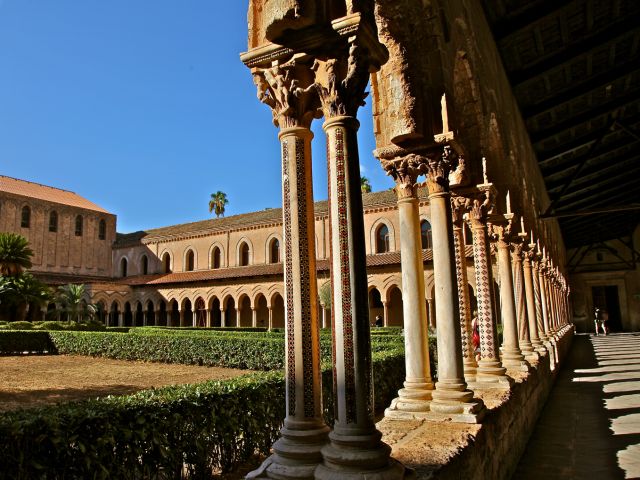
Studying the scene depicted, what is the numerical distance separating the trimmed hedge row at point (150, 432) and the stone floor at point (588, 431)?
3.05m

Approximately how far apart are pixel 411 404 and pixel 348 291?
2100 mm

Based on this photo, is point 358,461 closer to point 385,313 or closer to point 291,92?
point 291,92

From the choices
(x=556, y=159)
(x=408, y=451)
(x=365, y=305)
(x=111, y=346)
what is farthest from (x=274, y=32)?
(x=111, y=346)

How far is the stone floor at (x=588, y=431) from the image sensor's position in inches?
200

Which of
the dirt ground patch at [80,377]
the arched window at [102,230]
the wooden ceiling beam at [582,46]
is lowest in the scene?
the dirt ground patch at [80,377]

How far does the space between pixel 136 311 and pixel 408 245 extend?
39.2 meters

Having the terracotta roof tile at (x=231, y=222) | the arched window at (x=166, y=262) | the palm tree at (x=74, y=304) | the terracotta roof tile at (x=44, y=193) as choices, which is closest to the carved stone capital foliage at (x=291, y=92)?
the terracotta roof tile at (x=231, y=222)

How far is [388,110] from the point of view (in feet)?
17.1

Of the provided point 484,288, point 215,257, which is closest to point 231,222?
point 215,257

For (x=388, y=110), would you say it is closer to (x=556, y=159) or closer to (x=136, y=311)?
(x=556, y=159)

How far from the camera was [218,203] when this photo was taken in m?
59.5

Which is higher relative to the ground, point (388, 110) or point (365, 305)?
point (388, 110)

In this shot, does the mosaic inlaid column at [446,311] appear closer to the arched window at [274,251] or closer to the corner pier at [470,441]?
the corner pier at [470,441]

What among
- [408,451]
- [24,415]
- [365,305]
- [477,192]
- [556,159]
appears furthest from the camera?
[556,159]
